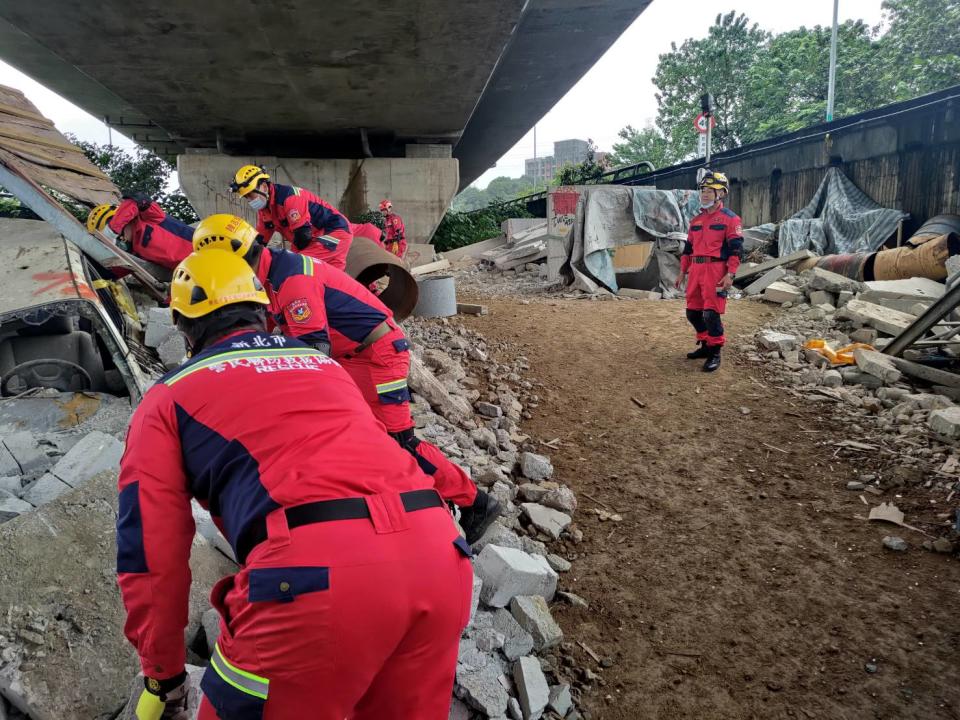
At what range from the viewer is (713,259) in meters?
6.80

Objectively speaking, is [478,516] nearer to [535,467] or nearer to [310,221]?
[535,467]

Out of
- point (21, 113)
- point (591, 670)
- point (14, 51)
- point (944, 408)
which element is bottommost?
point (591, 670)

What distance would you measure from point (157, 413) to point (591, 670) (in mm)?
2199

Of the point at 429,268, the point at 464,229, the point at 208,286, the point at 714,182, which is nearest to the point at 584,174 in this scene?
the point at 464,229

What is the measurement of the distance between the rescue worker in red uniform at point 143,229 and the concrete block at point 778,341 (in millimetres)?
6109

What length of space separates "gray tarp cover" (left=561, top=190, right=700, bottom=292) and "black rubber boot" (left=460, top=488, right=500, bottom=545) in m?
8.75

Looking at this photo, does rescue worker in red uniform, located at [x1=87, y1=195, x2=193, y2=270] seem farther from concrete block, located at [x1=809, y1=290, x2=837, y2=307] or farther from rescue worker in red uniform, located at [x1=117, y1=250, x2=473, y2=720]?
concrete block, located at [x1=809, y1=290, x2=837, y2=307]

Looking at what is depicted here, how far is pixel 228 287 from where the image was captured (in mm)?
1882

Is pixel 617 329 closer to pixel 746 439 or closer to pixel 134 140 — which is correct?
pixel 746 439

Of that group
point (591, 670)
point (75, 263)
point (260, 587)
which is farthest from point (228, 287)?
point (75, 263)

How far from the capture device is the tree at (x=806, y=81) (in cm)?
2952

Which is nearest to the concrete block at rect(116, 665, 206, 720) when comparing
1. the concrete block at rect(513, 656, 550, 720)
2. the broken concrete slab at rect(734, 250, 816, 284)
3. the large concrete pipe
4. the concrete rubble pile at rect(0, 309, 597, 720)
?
the concrete rubble pile at rect(0, 309, 597, 720)

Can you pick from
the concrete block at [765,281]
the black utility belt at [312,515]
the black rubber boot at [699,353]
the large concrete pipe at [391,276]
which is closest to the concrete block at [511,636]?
the black utility belt at [312,515]

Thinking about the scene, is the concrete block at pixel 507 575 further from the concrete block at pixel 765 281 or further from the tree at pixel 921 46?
the tree at pixel 921 46
